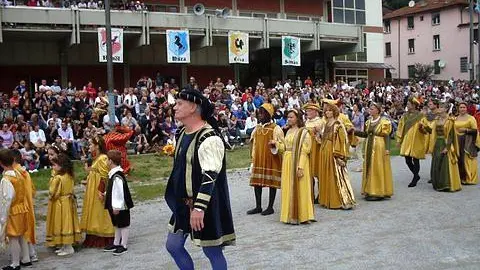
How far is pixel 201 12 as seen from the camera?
28250mm

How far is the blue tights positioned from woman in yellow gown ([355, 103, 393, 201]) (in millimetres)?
6111

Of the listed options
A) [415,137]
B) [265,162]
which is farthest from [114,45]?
[265,162]

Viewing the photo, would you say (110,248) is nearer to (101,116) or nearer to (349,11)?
(101,116)

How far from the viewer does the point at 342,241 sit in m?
7.58

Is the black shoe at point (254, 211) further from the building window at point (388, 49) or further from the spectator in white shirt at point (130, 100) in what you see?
the building window at point (388, 49)

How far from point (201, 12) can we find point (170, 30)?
300 cm

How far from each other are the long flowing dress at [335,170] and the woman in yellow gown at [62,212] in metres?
4.41

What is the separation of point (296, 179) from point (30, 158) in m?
8.82

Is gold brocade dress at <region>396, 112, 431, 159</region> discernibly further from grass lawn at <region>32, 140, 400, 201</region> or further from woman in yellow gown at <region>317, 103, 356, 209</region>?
grass lawn at <region>32, 140, 400, 201</region>

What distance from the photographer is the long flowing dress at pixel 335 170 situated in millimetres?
9945

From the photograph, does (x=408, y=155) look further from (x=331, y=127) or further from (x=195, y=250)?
Result: (x=195, y=250)

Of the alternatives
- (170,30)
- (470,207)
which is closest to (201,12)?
(170,30)

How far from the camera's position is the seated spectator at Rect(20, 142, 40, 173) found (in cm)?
1497

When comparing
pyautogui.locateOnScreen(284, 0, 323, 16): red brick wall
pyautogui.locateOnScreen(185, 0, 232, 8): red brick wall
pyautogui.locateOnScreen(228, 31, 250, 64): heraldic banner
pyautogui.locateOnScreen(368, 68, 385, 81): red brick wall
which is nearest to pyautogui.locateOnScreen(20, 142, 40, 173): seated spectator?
pyautogui.locateOnScreen(228, 31, 250, 64): heraldic banner
